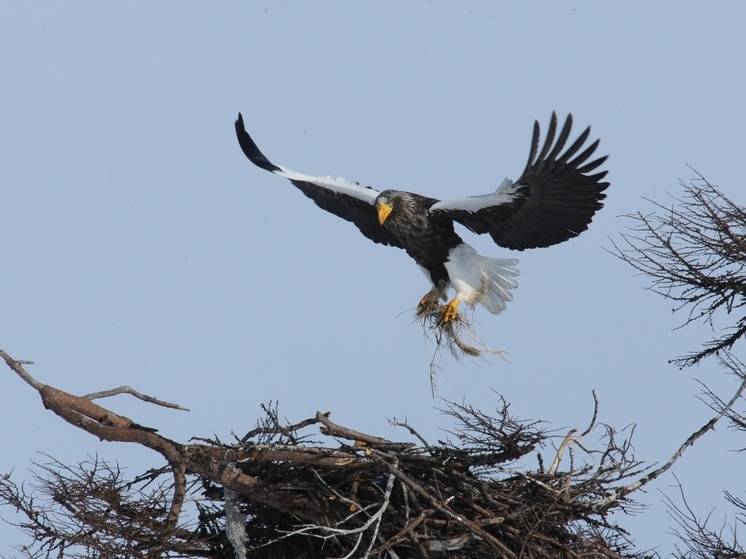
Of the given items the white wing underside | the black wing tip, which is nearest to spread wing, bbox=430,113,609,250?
the white wing underside

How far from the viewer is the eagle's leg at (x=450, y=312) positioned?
32.2 feet

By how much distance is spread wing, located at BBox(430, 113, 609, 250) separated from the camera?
866 cm

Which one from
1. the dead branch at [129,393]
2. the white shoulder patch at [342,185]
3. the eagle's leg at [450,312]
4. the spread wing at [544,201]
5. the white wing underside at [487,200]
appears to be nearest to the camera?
the dead branch at [129,393]

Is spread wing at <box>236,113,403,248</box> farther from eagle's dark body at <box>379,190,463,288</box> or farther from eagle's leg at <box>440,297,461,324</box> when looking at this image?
eagle's leg at <box>440,297,461,324</box>

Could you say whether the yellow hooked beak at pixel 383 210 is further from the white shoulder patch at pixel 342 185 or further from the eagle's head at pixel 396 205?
the white shoulder patch at pixel 342 185

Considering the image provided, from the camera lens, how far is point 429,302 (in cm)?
1017

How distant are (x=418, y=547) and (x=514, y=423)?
111 cm

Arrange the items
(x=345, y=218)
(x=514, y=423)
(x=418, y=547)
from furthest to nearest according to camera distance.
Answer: (x=345, y=218), (x=514, y=423), (x=418, y=547)

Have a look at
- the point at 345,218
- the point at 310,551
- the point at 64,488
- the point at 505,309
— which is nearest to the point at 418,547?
the point at 310,551

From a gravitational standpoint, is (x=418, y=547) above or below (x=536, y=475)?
below

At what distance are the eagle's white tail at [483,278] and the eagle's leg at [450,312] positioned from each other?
0.06 metres

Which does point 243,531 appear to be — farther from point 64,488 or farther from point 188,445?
point 64,488

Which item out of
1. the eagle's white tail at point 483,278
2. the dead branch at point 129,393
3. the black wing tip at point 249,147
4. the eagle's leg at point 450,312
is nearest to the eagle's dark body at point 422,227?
the eagle's white tail at point 483,278

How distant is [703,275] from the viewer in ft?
28.7
